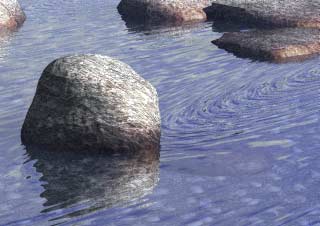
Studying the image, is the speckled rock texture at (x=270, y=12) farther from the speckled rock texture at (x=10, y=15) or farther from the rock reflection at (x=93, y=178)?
the rock reflection at (x=93, y=178)

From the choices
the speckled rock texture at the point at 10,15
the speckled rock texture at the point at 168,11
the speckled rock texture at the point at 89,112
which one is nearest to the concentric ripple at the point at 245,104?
the speckled rock texture at the point at 89,112

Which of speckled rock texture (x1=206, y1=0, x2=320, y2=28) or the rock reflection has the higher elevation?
speckled rock texture (x1=206, y1=0, x2=320, y2=28)

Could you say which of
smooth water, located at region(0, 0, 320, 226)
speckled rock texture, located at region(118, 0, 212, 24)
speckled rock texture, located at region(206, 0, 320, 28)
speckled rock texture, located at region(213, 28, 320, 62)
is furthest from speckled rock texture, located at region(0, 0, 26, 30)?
speckled rock texture, located at region(213, 28, 320, 62)

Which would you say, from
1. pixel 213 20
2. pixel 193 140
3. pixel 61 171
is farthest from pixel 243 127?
pixel 213 20

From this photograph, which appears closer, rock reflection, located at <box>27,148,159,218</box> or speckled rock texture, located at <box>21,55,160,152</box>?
rock reflection, located at <box>27,148,159,218</box>

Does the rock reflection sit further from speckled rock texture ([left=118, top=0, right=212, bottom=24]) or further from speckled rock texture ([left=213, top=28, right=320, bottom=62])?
speckled rock texture ([left=118, top=0, right=212, bottom=24])

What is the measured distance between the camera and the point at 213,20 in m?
22.1

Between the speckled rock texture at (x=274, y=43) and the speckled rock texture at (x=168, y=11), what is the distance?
3.13m

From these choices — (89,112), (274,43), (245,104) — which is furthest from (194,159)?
(274,43)

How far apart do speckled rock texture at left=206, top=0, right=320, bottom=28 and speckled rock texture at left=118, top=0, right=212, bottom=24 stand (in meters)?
0.38

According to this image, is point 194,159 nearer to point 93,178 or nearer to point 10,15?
point 93,178

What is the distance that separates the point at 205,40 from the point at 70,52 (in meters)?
3.32

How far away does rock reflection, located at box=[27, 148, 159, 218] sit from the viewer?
1012 centimetres

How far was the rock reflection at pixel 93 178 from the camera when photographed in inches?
398
